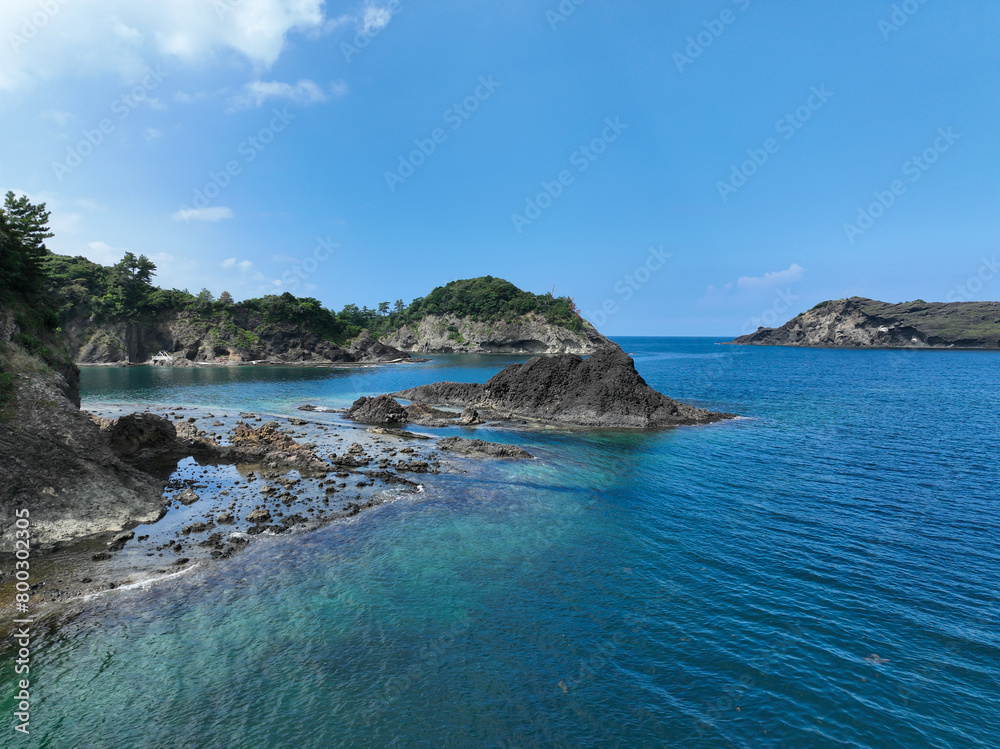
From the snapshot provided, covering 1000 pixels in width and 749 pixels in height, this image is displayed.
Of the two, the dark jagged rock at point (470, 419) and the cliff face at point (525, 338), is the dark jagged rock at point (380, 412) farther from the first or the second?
the cliff face at point (525, 338)

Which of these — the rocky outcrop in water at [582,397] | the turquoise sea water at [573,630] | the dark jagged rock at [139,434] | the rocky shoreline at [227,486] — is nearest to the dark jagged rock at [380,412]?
the rocky shoreline at [227,486]

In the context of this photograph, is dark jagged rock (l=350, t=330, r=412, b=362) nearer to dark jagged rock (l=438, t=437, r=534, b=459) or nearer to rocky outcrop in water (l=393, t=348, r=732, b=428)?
rocky outcrop in water (l=393, t=348, r=732, b=428)

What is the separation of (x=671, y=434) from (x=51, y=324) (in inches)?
1838

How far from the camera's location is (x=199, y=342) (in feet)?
416

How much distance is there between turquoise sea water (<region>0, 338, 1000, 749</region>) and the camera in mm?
10695

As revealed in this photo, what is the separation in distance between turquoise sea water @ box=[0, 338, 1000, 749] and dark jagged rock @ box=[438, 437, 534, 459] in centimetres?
825

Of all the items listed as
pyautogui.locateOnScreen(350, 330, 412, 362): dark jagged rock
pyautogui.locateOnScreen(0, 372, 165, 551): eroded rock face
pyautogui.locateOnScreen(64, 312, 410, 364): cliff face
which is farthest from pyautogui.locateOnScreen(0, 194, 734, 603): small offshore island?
pyautogui.locateOnScreen(350, 330, 412, 362): dark jagged rock

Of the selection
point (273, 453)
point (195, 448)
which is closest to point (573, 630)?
point (273, 453)

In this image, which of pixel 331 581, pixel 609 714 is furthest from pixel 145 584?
pixel 609 714

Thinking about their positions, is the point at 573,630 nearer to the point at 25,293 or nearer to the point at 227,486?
the point at 227,486

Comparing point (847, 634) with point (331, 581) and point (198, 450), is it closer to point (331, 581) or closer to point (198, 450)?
point (331, 581)

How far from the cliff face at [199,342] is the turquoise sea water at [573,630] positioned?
124 m

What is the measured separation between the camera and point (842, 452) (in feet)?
117

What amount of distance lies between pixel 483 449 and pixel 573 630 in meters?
23.4
